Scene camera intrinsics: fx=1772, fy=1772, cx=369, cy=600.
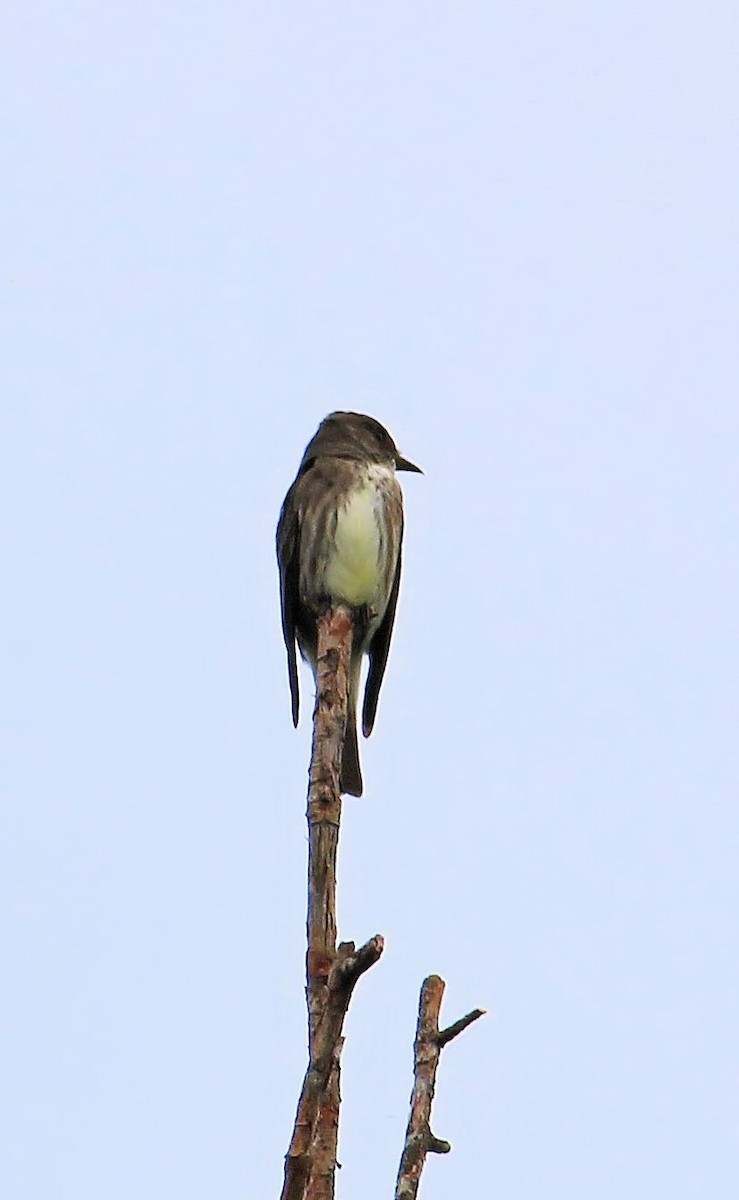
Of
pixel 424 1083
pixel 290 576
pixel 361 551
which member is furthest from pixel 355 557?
pixel 424 1083

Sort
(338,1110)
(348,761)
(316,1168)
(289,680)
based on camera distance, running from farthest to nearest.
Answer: (289,680) → (348,761) → (338,1110) → (316,1168)

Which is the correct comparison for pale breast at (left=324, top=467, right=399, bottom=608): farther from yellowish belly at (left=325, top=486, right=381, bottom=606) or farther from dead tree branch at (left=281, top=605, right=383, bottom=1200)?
dead tree branch at (left=281, top=605, right=383, bottom=1200)

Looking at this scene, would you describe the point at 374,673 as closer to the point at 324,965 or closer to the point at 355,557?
the point at 355,557

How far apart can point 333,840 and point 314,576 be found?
12.0 feet

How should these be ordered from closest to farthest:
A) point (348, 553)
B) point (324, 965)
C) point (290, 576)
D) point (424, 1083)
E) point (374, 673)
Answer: point (424, 1083) < point (324, 965) < point (348, 553) < point (290, 576) < point (374, 673)

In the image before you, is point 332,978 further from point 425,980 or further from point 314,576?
point 314,576

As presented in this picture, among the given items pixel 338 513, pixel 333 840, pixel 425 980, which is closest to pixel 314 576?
pixel 338 513

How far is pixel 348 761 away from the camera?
743cm

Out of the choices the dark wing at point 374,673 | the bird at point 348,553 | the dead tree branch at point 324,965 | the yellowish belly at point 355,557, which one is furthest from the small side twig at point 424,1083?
the dark wing at point 374,673

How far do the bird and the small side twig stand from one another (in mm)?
3715

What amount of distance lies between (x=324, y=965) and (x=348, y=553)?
4012 mm

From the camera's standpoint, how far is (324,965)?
12.5 ft

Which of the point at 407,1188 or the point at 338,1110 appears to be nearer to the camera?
the point at 407,1188

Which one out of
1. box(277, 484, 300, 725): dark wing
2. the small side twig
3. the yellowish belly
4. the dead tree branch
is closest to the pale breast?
the yellowish belly
